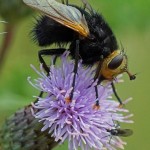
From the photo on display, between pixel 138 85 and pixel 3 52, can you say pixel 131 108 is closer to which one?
pixel 138 85

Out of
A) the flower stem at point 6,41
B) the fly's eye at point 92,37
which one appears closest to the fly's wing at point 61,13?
the fly's eye at point 92,37

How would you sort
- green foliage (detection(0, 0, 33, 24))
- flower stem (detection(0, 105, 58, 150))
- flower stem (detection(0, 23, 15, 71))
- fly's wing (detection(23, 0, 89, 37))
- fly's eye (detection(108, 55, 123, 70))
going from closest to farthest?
fly's wing (detection(23, 0, 89, 37)), fly's eye (detection(108, 55, 123, 70)), flower stem (detection(0, 105, 58, 150)), green foliage (detection(0, 0, 33, 24)), flower stem (detection(0, 23, 15, 71))

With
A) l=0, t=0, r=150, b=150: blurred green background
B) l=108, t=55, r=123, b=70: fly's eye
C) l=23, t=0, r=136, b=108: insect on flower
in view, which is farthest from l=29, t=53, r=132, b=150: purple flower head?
l=0, t=0, r=150, b=150: blurred green background

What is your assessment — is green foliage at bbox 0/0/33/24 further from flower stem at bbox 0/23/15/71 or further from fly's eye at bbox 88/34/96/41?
fly's eye at bbox 88/34/96/41

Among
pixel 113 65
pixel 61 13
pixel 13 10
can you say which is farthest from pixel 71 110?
pixel 13 10

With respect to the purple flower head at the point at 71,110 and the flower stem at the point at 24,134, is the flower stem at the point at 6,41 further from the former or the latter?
the purple flower head at the point at 71,110

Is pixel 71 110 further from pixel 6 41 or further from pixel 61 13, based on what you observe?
pixel 6 41
